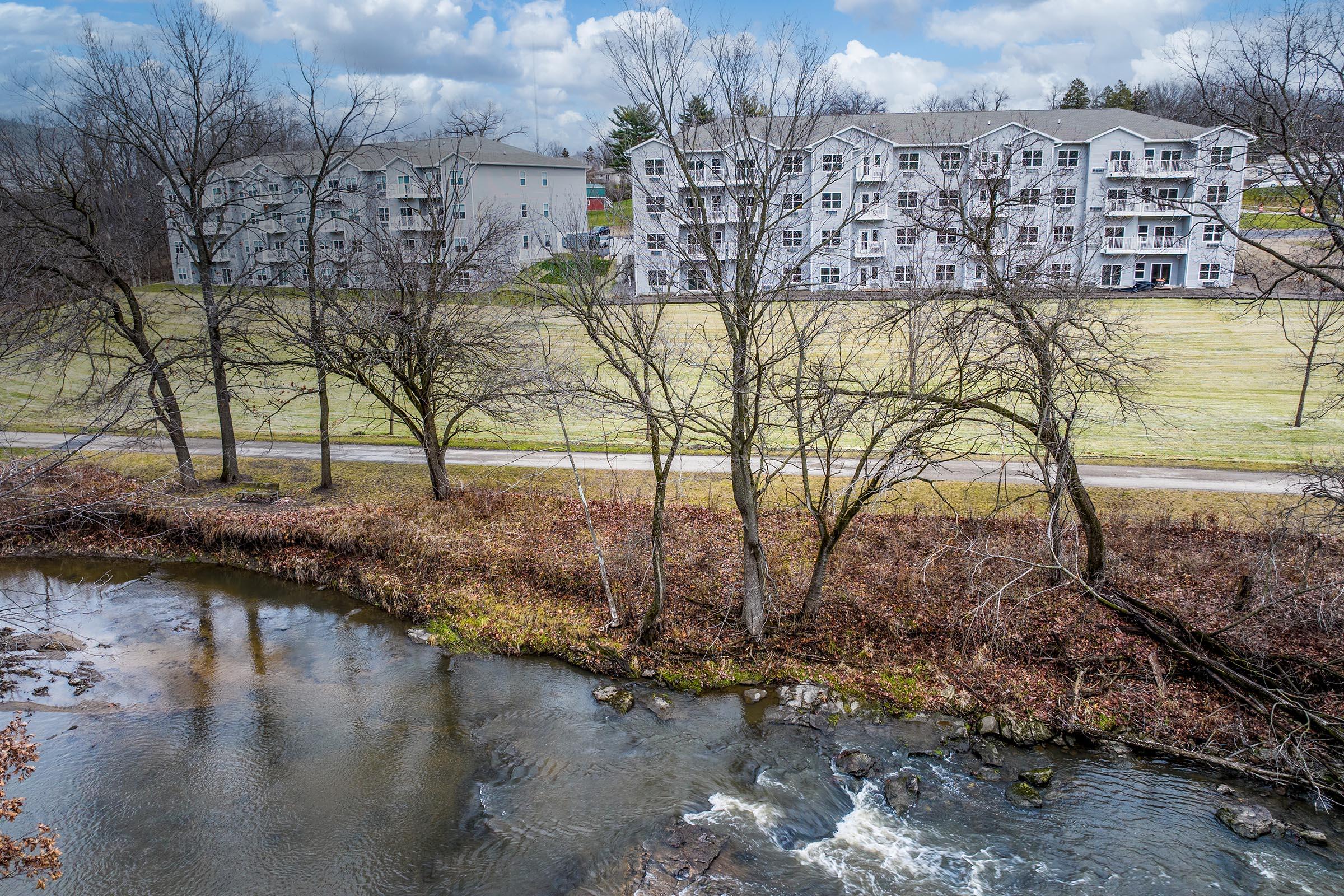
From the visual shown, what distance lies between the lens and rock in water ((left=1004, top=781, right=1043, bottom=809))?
42.1ft

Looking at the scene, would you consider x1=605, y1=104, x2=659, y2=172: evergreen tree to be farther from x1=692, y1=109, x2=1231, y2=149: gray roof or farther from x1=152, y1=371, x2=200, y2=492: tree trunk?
x1=692, y1=109, x2=1231, y2=149: gray roof

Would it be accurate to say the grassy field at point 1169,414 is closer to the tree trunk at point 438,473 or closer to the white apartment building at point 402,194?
the tree trunk at point 438,473

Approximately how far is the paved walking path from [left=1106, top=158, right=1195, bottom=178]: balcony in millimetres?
33636

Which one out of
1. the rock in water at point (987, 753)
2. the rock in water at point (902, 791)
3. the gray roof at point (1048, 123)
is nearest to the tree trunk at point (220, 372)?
the rock in water at point (902, 791)

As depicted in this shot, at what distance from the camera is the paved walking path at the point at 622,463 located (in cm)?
2269

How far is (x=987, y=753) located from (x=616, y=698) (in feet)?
21.7

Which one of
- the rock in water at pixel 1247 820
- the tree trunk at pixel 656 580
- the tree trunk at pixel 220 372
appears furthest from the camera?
the tree trunk at pixel 220 372

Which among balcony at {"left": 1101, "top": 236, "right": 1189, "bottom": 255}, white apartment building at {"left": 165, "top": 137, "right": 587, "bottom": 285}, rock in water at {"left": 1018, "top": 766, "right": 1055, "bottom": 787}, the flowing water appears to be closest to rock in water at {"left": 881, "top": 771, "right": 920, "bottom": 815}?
the flowing water

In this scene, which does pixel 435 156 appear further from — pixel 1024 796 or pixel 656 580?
pixel 1024 796

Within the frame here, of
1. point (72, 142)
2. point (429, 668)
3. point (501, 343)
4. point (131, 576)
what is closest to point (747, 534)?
point (429, 668)

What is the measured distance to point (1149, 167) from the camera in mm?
50906

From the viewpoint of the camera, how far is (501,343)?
23.0m

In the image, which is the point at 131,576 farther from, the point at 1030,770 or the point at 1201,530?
the point at 1201,530

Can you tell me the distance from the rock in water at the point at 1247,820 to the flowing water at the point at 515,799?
0.58 ft
